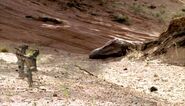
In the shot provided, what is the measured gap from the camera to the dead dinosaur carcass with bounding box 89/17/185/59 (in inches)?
535

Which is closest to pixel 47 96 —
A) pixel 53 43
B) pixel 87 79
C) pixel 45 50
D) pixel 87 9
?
pixel 87 79

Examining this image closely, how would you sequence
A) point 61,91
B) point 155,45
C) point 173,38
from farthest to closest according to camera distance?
point 155,45 < point 173,38 < point 61,91

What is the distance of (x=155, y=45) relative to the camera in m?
14.3

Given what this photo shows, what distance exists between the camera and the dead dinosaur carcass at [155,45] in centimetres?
1359

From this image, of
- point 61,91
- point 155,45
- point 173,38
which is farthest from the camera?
point 155,45

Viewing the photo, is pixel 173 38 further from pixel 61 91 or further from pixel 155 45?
pixel 61 91

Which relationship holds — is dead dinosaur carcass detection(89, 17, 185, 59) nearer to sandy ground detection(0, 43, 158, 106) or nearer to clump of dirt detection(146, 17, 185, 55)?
clump of dirt detection(146, 17, 185, 55)

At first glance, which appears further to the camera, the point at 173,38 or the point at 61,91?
the point at 173,38

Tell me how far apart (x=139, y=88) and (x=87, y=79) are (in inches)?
41.6

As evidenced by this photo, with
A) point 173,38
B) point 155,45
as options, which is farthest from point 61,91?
point 155,45

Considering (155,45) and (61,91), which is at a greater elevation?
(155,45)

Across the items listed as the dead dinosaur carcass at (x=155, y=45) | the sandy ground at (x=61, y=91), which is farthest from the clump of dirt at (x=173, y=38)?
the sandy ground at (x=61, y=91)

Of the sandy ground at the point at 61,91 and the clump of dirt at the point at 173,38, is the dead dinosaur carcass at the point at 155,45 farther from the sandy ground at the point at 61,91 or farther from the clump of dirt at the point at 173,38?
the sandy ground at the point at 61,91

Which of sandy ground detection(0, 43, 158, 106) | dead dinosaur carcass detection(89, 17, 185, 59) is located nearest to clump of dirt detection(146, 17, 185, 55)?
dead dinosaur carcass detection(89, 17, 185, 59)
